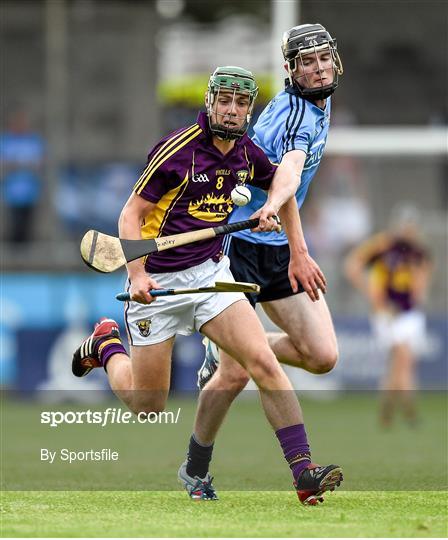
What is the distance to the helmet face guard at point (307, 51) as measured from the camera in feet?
25.6

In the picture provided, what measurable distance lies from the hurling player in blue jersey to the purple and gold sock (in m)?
0.50

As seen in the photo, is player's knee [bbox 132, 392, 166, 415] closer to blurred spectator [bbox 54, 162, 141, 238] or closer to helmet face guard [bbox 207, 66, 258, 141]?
helmet face guard [bbox 207, 66, 258, 141]

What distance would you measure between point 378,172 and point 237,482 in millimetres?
10667

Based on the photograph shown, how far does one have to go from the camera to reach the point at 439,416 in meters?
15.4

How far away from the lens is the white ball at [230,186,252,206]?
719 cm

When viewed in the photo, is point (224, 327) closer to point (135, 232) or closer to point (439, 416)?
point (135, 232)

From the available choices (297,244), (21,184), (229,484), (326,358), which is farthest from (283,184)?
(21,184)

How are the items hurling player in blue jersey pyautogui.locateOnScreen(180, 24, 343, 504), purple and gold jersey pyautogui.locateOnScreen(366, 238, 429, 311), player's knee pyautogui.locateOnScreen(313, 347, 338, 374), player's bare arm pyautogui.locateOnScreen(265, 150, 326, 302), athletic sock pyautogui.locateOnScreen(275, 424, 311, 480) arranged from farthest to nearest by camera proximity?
purple and gold jersey pyautogui.locateOnScreen(366, 238, 429, 311) → player's knee pyautogui.locateOnScreen(313, 347, 338, 374) → hurling player in blue jersey pyautogui.locateOnScreen(180, 24, 343, 504) → player's bare arm pyautogui.locateOnScreen(265, 150, 326, 302) → athletic sock pyautogui.locateOnScreen(275, 424, 311, 480)

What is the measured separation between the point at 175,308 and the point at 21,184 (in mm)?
11398

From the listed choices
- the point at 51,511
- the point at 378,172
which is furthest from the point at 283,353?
the point at 378,172

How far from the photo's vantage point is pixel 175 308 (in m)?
7.41

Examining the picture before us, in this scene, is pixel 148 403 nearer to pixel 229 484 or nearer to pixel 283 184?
pixel 229 484
